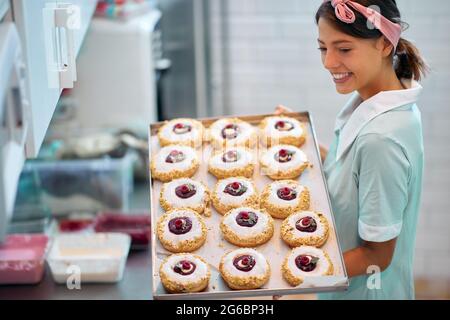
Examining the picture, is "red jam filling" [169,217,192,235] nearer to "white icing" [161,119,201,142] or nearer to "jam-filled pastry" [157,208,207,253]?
"jam-filled pastry" [157,208,207,253]

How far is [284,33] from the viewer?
2.13 m

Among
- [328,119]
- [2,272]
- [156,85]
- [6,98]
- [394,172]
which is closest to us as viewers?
[6,98]

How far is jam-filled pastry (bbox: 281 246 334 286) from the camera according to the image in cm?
115

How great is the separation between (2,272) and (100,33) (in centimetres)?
79

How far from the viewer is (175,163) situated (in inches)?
51.4

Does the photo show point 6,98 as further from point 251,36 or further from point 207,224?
point 251,36

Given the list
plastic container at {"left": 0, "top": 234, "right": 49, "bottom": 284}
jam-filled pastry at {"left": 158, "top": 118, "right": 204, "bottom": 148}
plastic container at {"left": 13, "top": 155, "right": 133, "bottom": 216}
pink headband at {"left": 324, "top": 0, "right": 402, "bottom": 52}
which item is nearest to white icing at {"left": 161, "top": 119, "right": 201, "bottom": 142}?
jam-filled pastry at {"left": 158, "top": 118, "right": 204, "bottom": 148}

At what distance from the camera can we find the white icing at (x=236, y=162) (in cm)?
131

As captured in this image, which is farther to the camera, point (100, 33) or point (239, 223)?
point (100, 33)

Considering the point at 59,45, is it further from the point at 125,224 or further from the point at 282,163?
the point at 125,224

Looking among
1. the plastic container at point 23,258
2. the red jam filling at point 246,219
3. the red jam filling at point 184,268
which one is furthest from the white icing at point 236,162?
A: the plastic container at point 23,258

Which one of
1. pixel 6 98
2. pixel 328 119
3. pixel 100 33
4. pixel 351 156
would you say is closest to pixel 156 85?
pixel 100 33

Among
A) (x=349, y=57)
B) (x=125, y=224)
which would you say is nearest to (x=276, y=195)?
(x=349, y=57)

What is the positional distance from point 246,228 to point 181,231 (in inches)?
3.8
